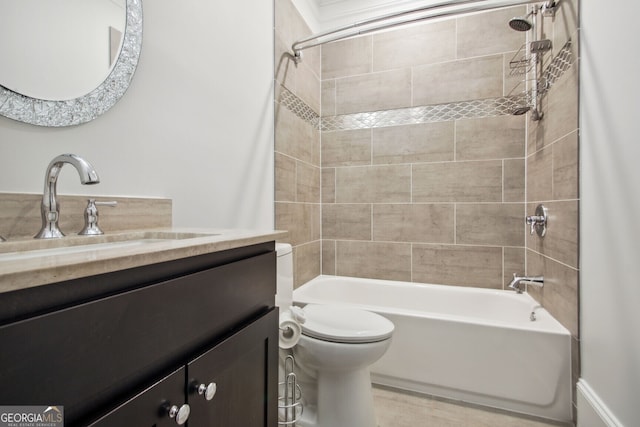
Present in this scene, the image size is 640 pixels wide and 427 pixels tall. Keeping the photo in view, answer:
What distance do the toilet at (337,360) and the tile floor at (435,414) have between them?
0.22m

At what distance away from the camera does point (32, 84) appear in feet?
2.72

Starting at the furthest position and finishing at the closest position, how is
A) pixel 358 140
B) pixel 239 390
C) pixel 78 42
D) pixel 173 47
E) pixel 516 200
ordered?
pixel 358 140
pixel 516 200
pixel 173 47
pixel 78 42
pixel 239 390

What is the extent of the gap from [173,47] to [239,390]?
125 centimetres

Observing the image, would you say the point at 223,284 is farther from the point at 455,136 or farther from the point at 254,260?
the point at 455,136

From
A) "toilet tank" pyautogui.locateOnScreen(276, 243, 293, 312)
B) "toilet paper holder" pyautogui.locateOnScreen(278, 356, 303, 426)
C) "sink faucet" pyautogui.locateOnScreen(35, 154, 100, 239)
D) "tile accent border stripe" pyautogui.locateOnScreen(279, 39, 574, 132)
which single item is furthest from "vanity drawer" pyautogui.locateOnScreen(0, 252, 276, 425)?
"tile accent border stripe" pyautogui.locateOnScreen(279, 39, 574, 132)

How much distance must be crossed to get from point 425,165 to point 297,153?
984 millimetres

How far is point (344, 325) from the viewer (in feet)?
5.15

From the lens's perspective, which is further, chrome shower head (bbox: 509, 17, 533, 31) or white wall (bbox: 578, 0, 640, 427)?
chrome shower head (bbox: 509, 17, 533, 31)

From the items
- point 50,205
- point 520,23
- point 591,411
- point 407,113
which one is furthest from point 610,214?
point 50,205

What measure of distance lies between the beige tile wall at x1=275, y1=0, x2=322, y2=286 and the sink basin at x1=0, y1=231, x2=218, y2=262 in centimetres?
110

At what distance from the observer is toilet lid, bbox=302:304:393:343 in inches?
53.1

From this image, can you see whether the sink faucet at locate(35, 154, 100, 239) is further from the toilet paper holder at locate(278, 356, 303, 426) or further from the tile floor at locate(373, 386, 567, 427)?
the tile floor at locate(373, 386, 567, 427)

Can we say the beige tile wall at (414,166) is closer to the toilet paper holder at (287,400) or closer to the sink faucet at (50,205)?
the toilet paper holder at (287,400)

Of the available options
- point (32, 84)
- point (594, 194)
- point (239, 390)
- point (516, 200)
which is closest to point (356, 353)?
point (239, 390)
